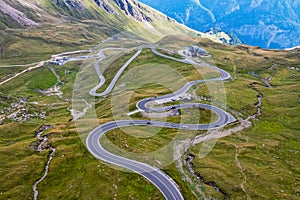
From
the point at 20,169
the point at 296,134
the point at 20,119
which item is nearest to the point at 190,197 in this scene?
the point at 20,169

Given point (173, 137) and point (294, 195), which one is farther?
point (173, 137)

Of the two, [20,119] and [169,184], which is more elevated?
[169,184]

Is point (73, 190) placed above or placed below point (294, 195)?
below

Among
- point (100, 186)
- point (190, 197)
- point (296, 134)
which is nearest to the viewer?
point (190, 197)

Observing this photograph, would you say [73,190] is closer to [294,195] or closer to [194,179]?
[194,179]

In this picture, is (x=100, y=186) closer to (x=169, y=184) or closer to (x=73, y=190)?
(x=73, y=190)

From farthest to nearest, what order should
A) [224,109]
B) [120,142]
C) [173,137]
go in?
[224,109]
[173,137]
[120,142]

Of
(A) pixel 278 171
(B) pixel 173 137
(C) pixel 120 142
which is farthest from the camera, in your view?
(B) pixel 173 137

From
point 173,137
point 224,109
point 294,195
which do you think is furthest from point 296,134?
point 173,137

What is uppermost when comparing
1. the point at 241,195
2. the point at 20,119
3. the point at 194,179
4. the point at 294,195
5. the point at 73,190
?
the point at 294,195
